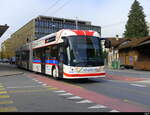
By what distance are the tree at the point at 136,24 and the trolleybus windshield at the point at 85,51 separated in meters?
49.9

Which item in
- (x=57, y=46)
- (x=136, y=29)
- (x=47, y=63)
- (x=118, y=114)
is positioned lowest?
(x=118, y=114)

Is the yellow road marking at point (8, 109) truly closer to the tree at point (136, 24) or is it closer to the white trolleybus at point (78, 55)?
the white trolleybus at point (78, 55)

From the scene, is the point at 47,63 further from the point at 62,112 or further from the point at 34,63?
the point at 62,112

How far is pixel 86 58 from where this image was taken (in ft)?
46.7

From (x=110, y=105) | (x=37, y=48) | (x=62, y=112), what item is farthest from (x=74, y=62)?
(x=37, y=48)

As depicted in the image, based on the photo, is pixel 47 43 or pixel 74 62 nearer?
pixel 74 62

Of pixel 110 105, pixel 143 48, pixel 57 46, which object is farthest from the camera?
pixel 143 48

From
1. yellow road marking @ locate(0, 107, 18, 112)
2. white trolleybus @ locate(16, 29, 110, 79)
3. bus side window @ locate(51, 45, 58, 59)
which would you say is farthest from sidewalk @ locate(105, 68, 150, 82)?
yellow road marking @ locate(0, 107, 18, 112)

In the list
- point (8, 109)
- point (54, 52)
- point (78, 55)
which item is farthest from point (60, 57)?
point (8, 109)

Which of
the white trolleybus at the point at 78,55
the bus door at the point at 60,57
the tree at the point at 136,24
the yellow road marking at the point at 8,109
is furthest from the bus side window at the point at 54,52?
the tree at the point at 136,24

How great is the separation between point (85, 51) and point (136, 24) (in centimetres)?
5152

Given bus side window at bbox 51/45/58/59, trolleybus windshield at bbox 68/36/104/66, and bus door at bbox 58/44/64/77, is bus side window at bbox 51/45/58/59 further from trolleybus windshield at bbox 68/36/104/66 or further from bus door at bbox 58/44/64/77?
trolleybus windshield at bbox 68/36/104/66

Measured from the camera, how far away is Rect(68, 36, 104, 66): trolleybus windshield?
1406 centimetres

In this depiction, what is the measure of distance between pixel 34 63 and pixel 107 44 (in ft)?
36.3
